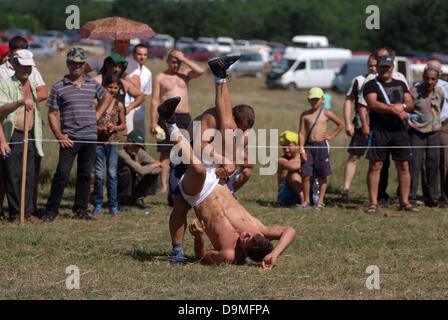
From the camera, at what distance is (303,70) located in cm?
3950

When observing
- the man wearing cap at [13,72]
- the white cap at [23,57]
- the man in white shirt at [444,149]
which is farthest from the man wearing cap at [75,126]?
the man in white shirt at [444,149]

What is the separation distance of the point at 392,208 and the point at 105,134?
4.15 metres

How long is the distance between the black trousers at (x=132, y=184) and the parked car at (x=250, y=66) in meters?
34.7

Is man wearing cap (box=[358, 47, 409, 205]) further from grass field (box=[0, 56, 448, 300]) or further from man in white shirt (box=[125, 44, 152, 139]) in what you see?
man in white shirt (box=[125, 44, 152, 139])

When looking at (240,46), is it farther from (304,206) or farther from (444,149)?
(304,206)

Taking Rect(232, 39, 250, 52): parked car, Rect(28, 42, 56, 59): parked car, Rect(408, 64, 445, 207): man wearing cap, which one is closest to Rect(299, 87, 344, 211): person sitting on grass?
Rect(408, 64, 445, 207): man wearing cap

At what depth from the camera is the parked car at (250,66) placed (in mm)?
45406

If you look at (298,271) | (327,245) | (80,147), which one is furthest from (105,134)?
(298,271)

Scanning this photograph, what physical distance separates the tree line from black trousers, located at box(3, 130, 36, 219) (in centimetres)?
5811

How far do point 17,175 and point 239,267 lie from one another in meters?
3.52

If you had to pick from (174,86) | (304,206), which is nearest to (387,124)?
(304,206)

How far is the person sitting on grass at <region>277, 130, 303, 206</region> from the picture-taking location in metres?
11.3
